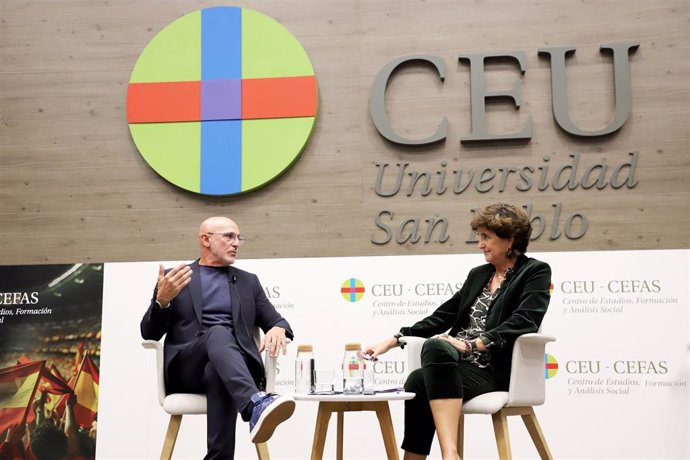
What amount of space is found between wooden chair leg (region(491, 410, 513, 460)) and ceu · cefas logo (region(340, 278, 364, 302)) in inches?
58.1

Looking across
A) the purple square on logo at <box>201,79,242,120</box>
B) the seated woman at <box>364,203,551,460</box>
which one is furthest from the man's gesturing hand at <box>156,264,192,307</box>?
the purple square on logo at <box>201,79,242,120</box>

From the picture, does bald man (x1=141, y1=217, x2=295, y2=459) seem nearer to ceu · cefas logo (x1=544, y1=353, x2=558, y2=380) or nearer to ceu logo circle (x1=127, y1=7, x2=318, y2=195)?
ceu logo circle (x1=127, y1=7, x2=318, y2=195)

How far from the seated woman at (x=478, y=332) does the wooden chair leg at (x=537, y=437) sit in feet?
0.51

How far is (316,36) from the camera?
4633 millimetres

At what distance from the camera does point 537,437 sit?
9.70ft

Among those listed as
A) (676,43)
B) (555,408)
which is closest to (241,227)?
(555,408)

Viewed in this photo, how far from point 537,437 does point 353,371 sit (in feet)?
2.39

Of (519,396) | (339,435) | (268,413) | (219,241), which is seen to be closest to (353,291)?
(219,241)

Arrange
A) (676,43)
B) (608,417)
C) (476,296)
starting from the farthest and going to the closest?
(676,43) < (608,417) < (476,296)

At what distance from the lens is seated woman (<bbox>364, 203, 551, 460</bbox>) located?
277cm

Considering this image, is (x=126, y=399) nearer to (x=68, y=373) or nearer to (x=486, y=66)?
(x=68, y=373)

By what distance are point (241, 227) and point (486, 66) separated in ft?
5.43

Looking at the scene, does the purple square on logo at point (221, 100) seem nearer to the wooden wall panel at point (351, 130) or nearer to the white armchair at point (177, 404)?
the wooden wall panel at point (351, 130)

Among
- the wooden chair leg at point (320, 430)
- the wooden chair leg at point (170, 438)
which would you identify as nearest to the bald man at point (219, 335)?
the wooden chair leg at point (170, 438)
